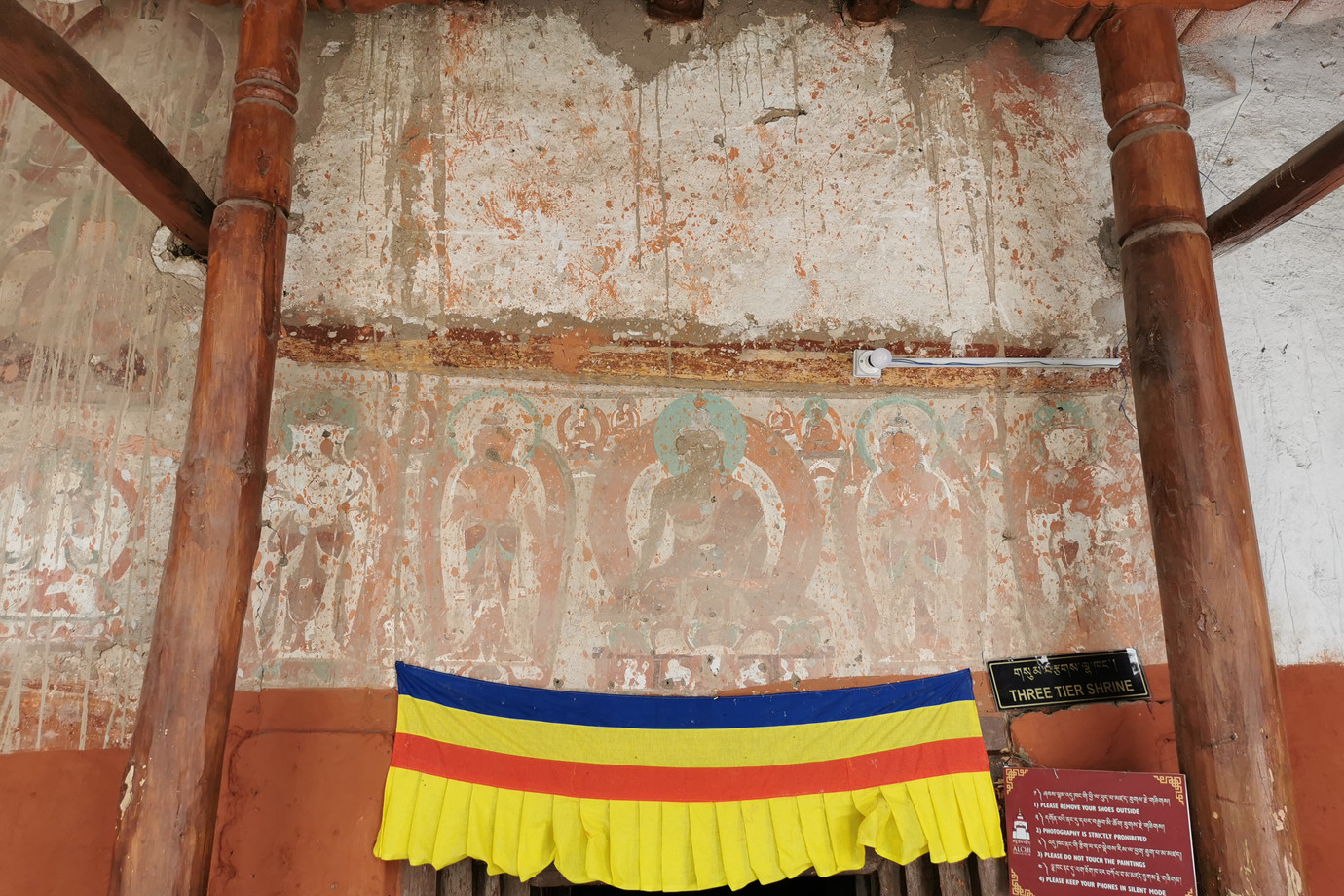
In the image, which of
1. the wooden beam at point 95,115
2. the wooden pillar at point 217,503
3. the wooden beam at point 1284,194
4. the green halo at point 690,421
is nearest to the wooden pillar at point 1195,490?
the wooden beam at point 1284,194

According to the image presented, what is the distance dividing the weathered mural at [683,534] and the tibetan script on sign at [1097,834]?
56 centimetres

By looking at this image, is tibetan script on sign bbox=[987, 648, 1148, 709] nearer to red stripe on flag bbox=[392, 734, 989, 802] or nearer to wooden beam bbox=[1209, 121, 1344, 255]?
red stripe on flag bbox=[392, 734, 989, 802]

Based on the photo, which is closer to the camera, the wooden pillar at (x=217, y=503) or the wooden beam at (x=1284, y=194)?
the wooden pillar at (x=217, y=503)

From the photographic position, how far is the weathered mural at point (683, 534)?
3.44 m

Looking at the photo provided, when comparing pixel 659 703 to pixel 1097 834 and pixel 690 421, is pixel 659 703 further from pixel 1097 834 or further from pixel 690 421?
pixel 1097 834

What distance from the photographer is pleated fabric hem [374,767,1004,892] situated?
3.14m

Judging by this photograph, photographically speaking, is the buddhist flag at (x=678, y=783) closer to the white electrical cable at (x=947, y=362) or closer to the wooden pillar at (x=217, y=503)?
the wooden pillar at (x=217, y=503)

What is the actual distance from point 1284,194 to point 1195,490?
1178mm

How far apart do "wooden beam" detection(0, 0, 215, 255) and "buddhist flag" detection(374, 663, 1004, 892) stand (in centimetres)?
177

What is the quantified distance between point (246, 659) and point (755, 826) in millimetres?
1861

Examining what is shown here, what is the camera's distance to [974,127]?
4117 mm

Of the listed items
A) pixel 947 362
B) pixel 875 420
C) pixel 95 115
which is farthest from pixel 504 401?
pixel 947 362

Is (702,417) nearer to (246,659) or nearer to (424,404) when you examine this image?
(424,404)

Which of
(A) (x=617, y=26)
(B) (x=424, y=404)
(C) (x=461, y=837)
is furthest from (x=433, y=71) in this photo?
(C) (x=461, y=837)
